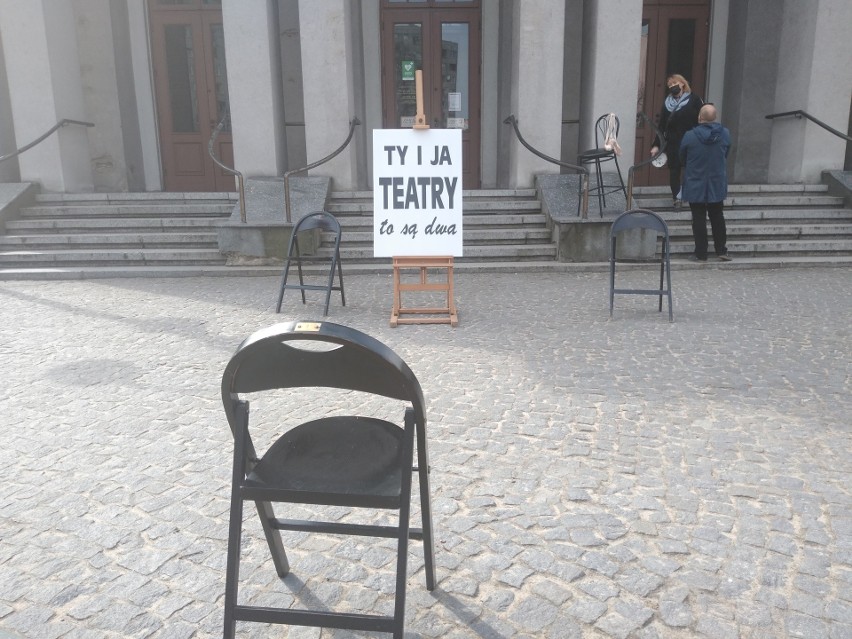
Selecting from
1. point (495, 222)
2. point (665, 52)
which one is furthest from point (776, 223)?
point (665, 52)

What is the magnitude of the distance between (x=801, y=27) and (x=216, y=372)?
1053 cm

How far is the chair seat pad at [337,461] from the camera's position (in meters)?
2.03

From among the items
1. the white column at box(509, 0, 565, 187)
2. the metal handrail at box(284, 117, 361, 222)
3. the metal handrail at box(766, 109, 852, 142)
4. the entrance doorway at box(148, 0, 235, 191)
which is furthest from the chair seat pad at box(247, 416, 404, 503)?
the entrance doorway at box(148, 0, 235, 191)

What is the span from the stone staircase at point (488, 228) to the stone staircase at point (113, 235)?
1776 mm

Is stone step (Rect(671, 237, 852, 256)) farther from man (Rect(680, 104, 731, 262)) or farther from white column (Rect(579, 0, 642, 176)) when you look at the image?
white column (Rect(579, 0, 642, 176))

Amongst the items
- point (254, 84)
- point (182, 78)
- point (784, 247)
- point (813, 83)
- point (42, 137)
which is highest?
point (182, 78)

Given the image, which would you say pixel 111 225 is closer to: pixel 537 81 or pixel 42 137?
pixel 42 137

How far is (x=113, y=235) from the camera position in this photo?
9883 mm

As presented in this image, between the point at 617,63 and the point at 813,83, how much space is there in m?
3.11

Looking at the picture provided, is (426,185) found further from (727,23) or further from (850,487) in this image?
(727,23)

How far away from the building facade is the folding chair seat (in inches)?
12.4

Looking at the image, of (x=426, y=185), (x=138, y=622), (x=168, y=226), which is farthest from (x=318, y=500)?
(x=168, y=226)

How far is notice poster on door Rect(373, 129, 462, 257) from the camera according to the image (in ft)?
20.2

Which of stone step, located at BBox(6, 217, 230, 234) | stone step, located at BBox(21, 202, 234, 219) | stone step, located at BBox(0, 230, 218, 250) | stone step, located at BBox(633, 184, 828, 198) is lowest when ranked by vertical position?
stone step, located at BBox(0, 230, 218, 250)
